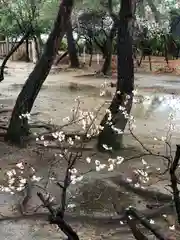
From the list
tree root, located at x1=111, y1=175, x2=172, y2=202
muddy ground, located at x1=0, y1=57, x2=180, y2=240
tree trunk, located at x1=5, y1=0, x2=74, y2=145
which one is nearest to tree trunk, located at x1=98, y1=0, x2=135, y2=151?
muddy ground, located at x1=0, y1=57, x2=180, y2=240

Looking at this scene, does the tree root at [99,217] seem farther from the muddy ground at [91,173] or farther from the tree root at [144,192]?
the tree root at [144,192]

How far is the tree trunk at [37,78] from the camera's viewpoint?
8.15 metres

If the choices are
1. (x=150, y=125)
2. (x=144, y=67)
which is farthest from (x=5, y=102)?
(x=144, y=67)

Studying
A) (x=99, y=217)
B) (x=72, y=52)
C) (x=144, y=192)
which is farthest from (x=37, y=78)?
(x=72, y=52)

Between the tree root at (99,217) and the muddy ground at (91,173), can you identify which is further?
the tree root at (99,217)

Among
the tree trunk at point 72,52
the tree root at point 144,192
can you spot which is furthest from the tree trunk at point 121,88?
the tree trunk at point 72,52

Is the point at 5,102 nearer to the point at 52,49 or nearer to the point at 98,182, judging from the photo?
the point at 52,49

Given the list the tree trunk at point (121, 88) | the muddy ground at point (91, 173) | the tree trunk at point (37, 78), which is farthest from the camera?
the tree trunk at point (37, 78)

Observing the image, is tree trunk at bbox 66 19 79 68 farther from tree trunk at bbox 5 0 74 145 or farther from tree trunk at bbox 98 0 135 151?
tree trunk at bbox 98 0 135 151

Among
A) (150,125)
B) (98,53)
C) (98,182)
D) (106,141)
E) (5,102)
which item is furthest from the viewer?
(98,53)

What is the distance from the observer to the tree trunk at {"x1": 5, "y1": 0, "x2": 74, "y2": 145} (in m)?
8.15

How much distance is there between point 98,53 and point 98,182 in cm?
2438

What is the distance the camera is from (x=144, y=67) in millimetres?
24719

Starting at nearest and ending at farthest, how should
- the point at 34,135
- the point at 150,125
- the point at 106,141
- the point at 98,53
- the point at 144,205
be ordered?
1. the point at 144,205
2. the point at 106,141
3. the point at 34,135
4. the point at 150,125
5. the point at 98,53
